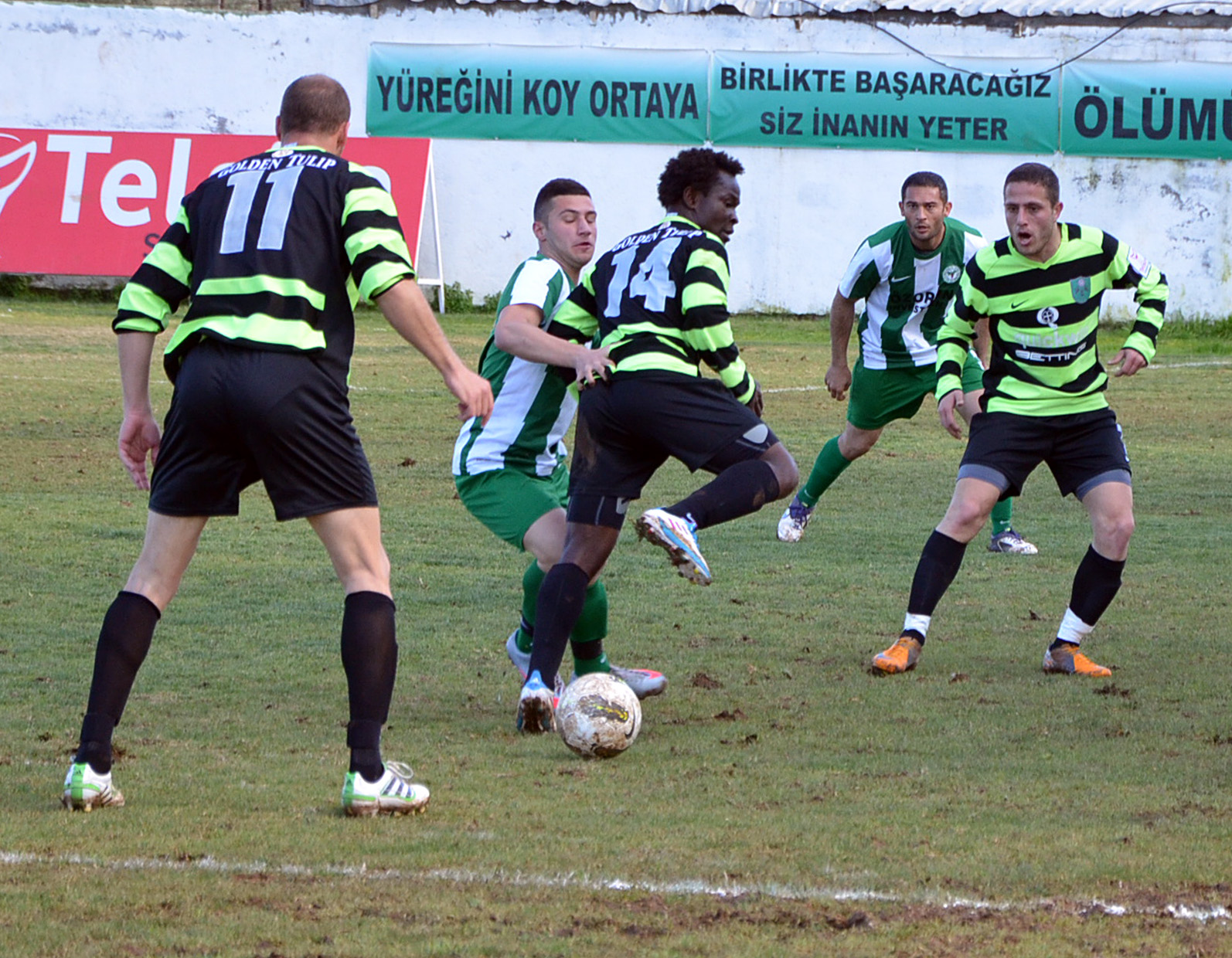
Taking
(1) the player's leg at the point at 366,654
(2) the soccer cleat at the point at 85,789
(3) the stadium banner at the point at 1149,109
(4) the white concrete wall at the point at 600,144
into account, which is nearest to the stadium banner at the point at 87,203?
(4) the white concrete wall at the point at 600,144

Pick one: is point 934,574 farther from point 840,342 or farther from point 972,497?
point 840,342

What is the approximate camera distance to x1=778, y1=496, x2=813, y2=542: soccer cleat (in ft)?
30.7

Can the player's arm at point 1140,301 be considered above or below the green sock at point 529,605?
above

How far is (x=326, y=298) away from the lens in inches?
163

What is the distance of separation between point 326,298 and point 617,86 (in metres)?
19.3

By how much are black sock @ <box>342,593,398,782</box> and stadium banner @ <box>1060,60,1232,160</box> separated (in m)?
20.4

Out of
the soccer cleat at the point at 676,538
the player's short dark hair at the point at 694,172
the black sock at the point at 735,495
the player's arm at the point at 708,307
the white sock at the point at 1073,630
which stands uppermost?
the player's short dark hair at the point at 694,172

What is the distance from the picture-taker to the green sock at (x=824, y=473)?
9508 mm

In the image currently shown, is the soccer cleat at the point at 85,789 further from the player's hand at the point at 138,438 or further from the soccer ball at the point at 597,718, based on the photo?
the soccer ball at the point at 597,718

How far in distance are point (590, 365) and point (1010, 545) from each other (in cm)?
446

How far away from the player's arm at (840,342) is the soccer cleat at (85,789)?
5375mm

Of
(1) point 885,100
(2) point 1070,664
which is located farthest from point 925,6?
(2) point 1070,664

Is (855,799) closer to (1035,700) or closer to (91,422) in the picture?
(1035,700)

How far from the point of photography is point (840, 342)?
365 inches
